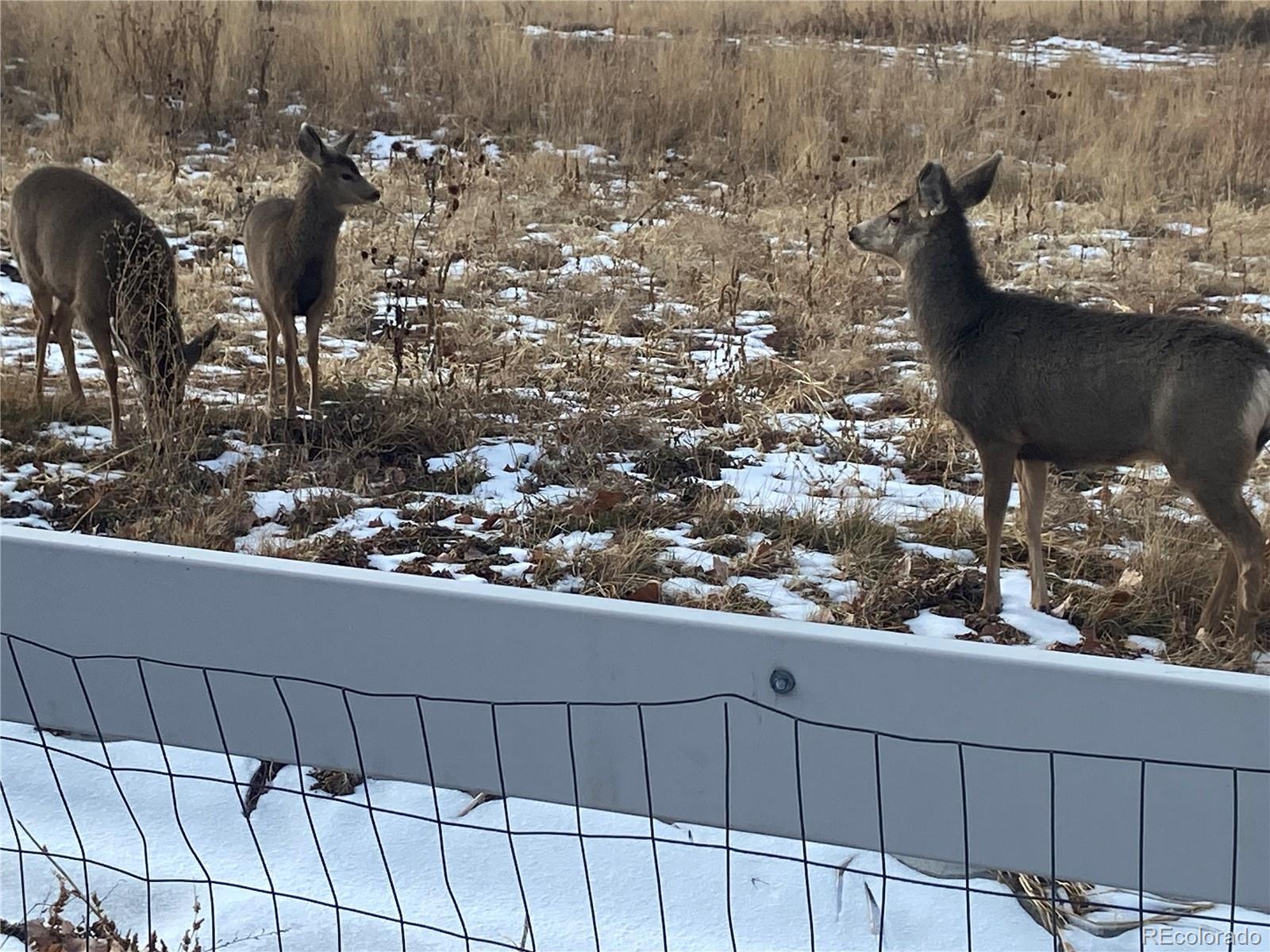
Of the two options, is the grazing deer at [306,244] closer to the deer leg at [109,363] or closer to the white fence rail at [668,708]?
the deer leg at [109,363]

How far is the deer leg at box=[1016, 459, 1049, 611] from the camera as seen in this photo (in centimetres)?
470

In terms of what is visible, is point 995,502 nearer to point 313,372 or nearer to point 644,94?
point 313,372

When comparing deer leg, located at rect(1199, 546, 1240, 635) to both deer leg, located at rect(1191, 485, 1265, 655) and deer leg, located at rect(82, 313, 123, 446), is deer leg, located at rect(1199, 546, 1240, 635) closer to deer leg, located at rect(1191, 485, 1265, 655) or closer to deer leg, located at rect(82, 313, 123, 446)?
deer leg, located at rect(1191, 485, 1265, 655)

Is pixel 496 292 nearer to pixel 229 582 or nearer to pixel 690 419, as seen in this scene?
pixel 690 419

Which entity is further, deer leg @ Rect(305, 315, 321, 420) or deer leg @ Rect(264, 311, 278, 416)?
deer leg @ Rect(264, 311, 278, 416)

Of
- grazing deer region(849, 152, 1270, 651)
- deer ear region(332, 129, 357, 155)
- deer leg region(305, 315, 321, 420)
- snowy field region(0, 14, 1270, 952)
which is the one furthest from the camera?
deer ear region(332, 129, 357, 155)

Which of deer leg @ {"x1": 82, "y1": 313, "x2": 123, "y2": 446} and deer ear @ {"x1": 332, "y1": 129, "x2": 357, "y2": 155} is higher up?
deer ear @ {"x1": 332, "y1": 129, "x2": 357, "y2": 155}

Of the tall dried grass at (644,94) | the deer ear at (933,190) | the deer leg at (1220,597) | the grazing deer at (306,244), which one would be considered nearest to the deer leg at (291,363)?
the grazing deer at (306,244)

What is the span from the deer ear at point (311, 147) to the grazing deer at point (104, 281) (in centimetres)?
79

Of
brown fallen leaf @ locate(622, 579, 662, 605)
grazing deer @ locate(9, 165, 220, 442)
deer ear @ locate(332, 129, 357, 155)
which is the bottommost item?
brown fallen leaf @ locate(622, 579, 662, 605)

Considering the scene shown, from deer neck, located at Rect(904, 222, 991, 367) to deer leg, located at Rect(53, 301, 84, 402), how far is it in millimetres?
4064

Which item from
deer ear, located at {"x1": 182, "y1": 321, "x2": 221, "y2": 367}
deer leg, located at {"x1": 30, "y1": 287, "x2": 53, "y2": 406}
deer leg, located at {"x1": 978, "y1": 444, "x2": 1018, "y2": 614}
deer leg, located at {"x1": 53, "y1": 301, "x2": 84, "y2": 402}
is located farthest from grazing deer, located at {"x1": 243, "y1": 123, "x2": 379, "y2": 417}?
deer leg, located at {"x1": 978, "y1": 444, "x2": 1018, "y2": 614}

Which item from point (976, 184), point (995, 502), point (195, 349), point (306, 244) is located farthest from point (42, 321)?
point (995, 502)

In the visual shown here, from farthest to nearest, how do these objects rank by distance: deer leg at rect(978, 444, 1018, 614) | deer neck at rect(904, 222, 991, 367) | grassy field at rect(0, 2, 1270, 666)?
grassy field at rect(0, 2, 1270, 666)
deer neck at rect(904, 222, 991, 367)
deer leg at rect(978, 444, 1018, 614)
